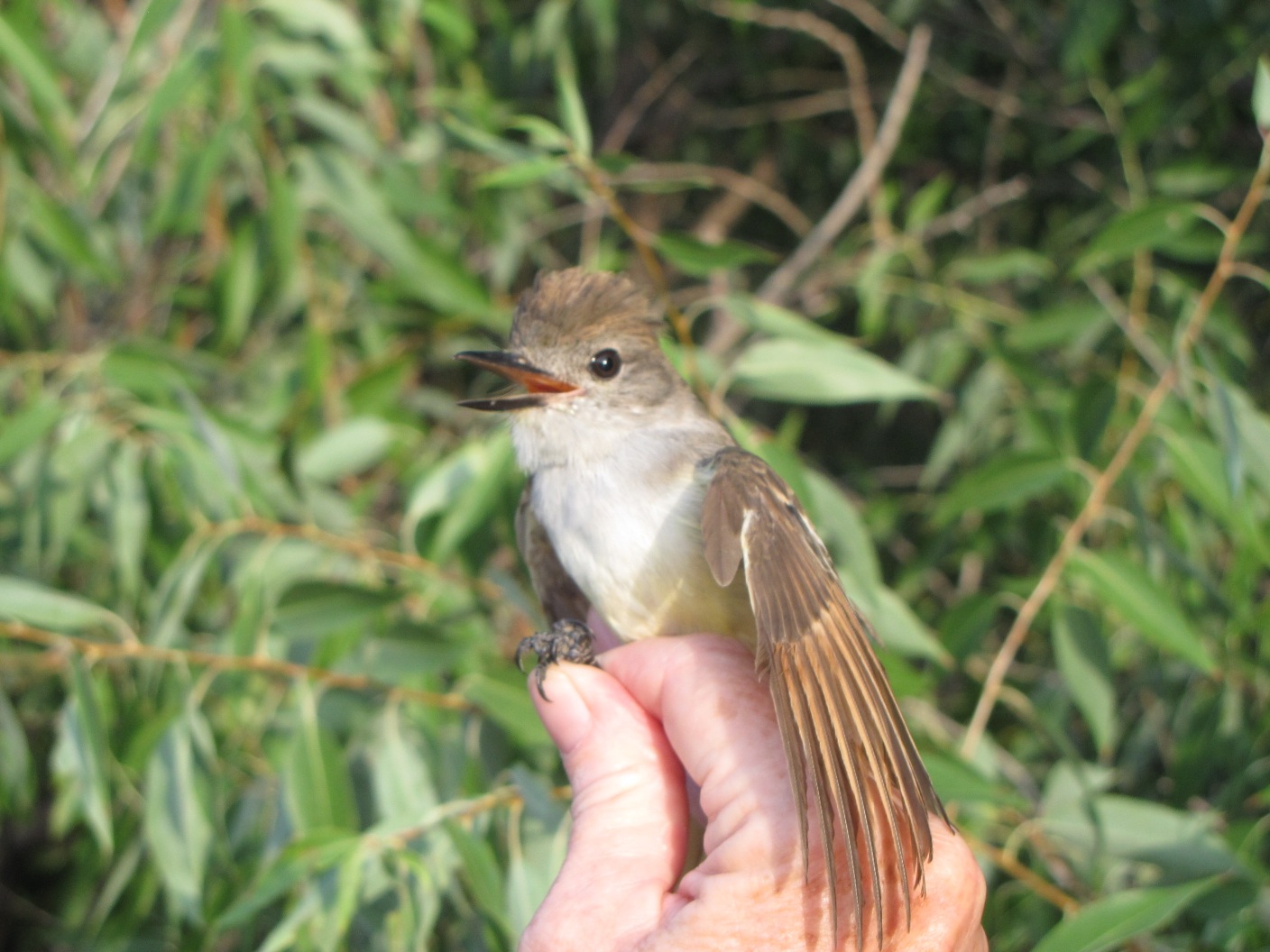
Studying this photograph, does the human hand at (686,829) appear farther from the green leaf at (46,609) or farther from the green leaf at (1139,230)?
the green leaf at (1139,230)

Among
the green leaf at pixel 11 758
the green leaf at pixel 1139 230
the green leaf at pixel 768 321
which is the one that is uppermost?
the green leaf at pixel 1139 230

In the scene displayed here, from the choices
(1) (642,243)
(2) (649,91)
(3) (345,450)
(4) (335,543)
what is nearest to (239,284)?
(3) (345,450)

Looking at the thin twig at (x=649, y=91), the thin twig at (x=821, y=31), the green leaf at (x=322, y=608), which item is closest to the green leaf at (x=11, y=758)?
the green leaf at (x=322, y=608)

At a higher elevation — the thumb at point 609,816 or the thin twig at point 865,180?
the thin twig at point 865,180

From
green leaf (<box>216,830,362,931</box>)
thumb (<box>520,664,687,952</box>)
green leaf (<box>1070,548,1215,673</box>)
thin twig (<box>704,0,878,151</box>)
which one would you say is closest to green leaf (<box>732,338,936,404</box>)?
green leaf (<box>1070,548,1215,673</box>)

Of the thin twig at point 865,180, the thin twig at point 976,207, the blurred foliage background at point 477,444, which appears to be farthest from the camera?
the thin twig at point 976,207

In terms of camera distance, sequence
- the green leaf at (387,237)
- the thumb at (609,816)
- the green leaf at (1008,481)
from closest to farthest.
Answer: the thumb at (609,816) < the green leaf at (1008,481) < the green leaf at (387,237)

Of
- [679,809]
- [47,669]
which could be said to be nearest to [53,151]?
[47,669]
